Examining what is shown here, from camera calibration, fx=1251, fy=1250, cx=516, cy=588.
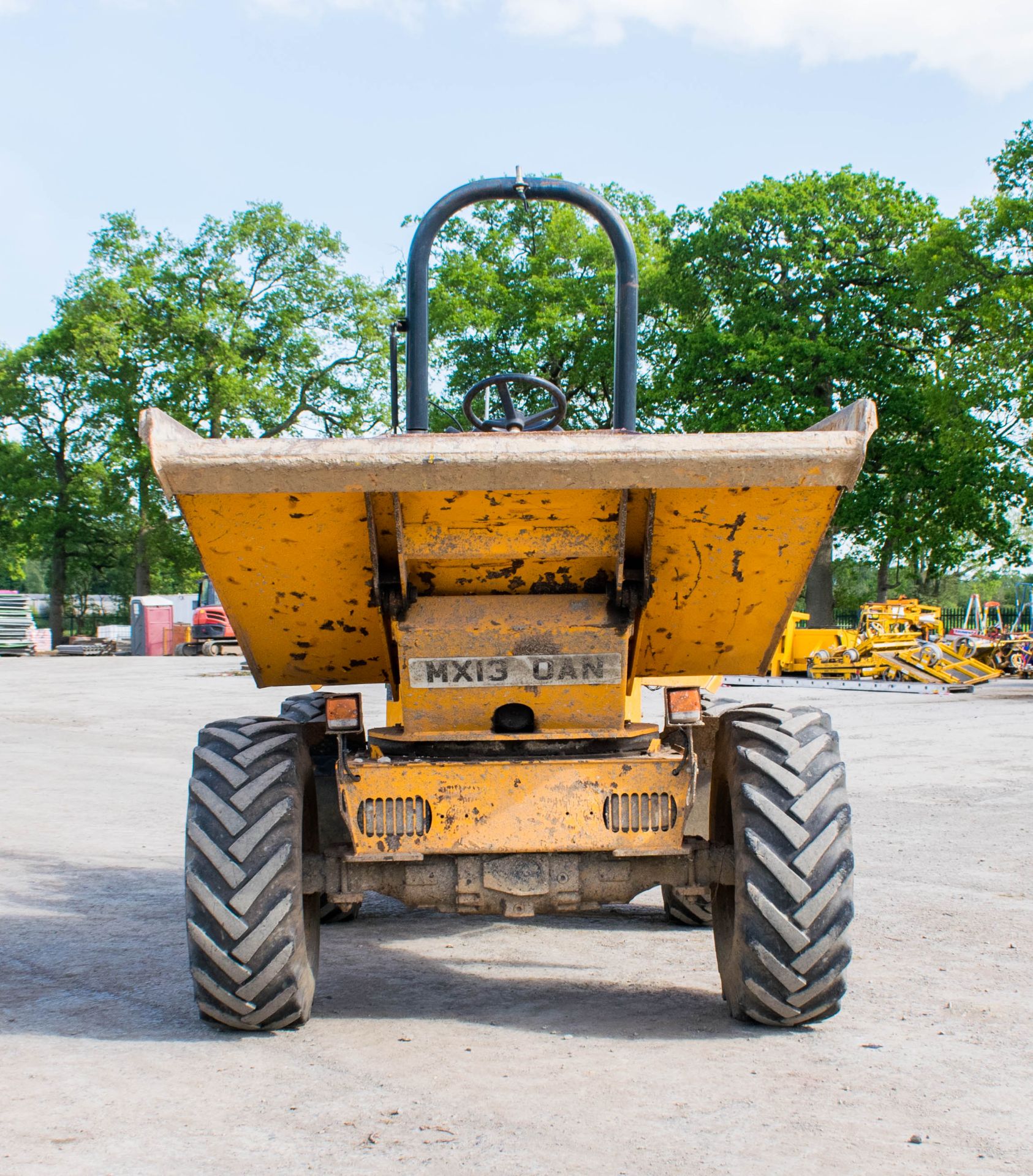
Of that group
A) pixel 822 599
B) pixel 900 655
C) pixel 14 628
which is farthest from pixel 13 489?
pixel 900 655

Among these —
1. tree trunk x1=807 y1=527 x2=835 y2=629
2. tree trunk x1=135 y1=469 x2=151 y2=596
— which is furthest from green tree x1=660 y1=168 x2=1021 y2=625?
tree trunk x1=135 y1=469 x2=151 y2=596

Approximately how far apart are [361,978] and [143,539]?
4696cm

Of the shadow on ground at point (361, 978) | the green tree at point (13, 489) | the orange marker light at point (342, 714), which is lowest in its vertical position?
the shadow on ground at point (361, 978)

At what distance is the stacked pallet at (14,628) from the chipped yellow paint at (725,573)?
4495 cm

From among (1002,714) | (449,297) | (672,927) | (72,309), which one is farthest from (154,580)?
(672,927)

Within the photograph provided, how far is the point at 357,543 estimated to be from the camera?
410 centimetres

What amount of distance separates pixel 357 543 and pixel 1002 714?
15.0 meters

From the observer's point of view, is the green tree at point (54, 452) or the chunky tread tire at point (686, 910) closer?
the chunky tread tire at point (686, 910)

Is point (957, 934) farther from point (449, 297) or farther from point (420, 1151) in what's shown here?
point (449, 297)

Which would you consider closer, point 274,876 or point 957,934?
point 274,876

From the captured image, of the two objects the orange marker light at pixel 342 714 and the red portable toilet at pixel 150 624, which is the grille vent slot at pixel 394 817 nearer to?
the orange marker light at pixel 342 714

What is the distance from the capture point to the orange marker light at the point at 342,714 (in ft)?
14.1

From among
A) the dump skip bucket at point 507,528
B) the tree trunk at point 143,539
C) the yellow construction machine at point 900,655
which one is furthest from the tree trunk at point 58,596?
the dump skip bucket at point 507,528

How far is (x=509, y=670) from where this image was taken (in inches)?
164
